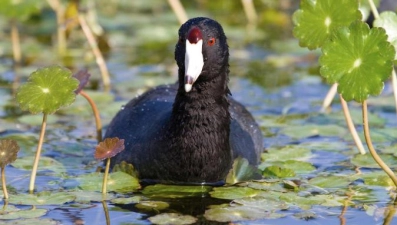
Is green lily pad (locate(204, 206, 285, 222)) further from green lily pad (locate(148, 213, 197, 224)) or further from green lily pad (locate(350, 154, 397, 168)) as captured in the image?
green lily pad (locate(350, 154, 397, 168))

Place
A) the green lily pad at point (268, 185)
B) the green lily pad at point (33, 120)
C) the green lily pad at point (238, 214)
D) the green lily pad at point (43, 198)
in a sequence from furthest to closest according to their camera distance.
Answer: the green lily pad at point (33, 120)
the green lily pad at point (268, 185)
the green lily pad at point (43, 198)
the green lily pad at point (238, 214)

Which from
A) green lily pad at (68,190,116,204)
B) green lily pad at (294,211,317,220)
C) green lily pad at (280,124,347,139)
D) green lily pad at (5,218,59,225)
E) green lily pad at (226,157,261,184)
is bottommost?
green lily pad at (5,218,59,225)

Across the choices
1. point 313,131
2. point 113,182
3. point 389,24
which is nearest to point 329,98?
point 313,131

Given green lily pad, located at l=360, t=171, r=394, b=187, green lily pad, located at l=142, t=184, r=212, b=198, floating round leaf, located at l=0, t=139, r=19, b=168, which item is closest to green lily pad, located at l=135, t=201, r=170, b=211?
green lily pad, located at l=142, t=184, r=212, b=198

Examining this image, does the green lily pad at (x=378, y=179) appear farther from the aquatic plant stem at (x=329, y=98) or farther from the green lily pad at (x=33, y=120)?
the green lily pad at (x=33, y=120)

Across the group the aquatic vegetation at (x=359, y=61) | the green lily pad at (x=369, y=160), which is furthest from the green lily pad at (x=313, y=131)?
the aquatic vegetation at (x=359, y=61)

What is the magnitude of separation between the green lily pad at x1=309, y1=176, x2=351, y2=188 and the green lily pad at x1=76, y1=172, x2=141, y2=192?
953 millimetres

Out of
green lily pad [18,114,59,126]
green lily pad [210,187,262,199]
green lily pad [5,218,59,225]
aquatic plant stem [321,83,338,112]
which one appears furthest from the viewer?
aquatic plant stem [321,83,338,112]

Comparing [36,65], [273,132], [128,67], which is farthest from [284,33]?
[273,132]

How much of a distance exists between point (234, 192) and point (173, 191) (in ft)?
1.11

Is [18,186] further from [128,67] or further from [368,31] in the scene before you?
[128,67]

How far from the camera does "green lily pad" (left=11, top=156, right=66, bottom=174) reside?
546 cm

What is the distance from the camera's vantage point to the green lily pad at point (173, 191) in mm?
4926

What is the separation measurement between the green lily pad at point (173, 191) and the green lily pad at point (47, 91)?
0.65m
